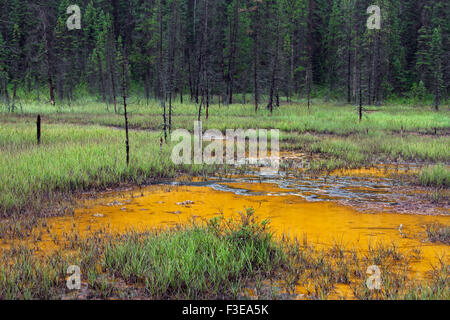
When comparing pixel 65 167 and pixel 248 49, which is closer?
pixel 65 167

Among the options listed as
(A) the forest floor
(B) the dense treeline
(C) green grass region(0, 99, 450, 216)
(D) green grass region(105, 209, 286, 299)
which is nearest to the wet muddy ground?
(A) the forest floor

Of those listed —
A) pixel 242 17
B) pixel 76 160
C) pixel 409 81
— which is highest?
pixel 242 17

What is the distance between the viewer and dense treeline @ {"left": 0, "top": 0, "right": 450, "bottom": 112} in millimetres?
A: 44250

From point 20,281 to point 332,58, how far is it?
5955 cm

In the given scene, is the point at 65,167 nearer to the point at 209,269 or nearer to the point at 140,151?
the point at 140,151

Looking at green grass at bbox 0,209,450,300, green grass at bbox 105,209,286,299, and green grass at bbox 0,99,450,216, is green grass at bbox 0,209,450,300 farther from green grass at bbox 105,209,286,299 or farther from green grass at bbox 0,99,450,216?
green grass at bbox 0,99,450,216

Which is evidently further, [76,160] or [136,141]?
[136,141]

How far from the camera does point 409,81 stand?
56969 mm

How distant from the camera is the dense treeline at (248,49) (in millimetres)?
44250

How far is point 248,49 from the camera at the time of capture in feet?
159

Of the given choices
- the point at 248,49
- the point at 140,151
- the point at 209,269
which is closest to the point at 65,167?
the point at 140,151

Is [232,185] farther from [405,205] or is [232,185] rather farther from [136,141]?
[136,141]

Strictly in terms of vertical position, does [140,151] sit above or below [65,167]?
above
